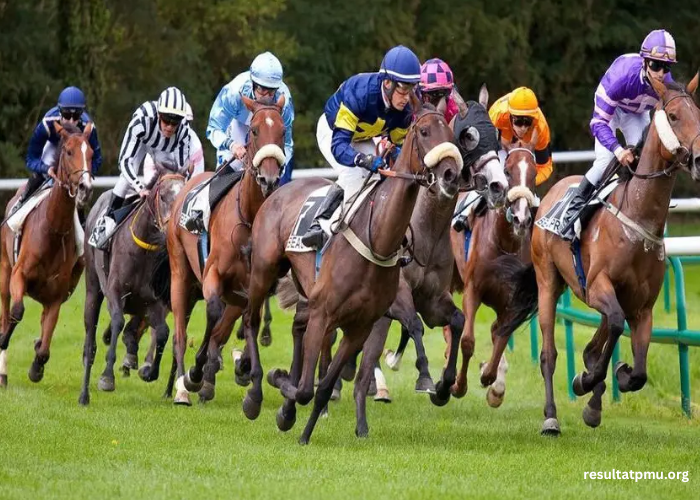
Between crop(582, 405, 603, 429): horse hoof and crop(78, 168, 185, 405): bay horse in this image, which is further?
crop(78, 168, 185, 405): bay horse

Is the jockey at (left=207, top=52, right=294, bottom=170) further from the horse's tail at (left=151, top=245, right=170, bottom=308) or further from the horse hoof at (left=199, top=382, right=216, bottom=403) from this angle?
the horse hoof at (left=199, top=382, right=216, bottom=403)

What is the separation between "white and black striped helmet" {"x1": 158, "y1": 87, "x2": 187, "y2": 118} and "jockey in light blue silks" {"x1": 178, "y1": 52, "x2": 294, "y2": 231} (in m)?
0.36

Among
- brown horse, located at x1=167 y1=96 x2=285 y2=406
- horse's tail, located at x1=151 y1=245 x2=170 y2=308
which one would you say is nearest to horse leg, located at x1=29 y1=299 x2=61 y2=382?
horse's tail, located at x1=151 y1=245 x2=170 y2=308

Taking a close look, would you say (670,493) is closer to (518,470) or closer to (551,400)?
(518,470)

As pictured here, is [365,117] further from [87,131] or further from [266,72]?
[87,131]

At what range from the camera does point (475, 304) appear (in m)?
11.3

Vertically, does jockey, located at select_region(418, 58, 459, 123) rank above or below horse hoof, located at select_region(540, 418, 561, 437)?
above

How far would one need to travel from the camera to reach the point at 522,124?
1088cm

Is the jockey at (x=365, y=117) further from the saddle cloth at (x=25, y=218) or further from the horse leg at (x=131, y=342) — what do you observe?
the horse leg at (x=131, y=342)

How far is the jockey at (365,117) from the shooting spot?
8.62m

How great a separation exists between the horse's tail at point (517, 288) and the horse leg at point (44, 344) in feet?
12.1

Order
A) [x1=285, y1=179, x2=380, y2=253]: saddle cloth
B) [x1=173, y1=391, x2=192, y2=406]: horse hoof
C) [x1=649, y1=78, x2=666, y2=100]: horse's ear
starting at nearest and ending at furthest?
1. [x1=285, y1=179, x2=380, y2=253]: saddle cloth
2. [x1=649, y1=78, x2=666, y2=100]: horse's ear
3. [x1=173, y1=391, x2=192, y2=406]: horse hoof

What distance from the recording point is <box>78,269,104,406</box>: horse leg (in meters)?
11.1

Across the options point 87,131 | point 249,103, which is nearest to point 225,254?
point 249,103
